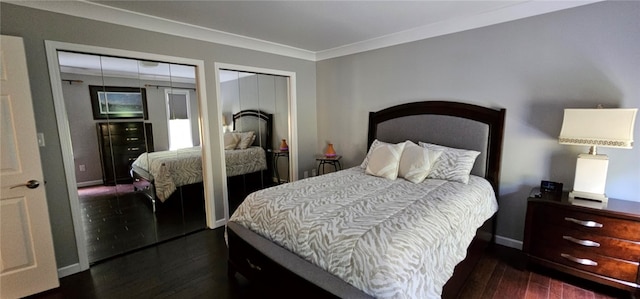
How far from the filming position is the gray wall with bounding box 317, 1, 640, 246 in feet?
7.09

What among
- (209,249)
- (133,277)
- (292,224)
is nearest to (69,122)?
(133,277)

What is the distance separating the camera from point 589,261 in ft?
6.77

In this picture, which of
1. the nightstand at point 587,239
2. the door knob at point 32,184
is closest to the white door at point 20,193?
the door knob at point 32,184

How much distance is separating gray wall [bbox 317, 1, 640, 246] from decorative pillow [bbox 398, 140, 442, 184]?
76 cm

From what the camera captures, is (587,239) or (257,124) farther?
(257,124)

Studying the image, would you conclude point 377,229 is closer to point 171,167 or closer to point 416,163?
point 416,163

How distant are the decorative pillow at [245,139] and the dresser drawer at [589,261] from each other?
3384mm

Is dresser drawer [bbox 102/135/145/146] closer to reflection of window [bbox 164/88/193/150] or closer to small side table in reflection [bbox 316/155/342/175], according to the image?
reflection of window [bbox 164/88/193/150]

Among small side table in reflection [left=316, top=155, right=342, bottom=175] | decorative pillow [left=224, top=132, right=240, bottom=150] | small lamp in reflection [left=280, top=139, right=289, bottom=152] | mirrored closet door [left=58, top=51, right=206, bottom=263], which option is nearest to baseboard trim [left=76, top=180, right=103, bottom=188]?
mirrored closet door [left=58, top=51, right=206, bottom=263]

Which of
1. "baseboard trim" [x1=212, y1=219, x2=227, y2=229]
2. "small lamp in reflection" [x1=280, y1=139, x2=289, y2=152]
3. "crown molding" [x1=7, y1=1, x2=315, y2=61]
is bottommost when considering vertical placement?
"baseboard trim" [x1=212, y1=219, x2=227, y2=229]

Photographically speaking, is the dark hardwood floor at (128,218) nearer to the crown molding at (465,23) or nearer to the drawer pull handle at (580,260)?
the crown molding at (465,23)

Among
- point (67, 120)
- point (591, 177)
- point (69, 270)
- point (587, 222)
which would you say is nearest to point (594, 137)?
point (591, 177)

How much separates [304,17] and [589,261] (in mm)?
3208

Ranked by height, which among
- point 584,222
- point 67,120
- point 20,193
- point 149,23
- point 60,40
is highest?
point 149,23
